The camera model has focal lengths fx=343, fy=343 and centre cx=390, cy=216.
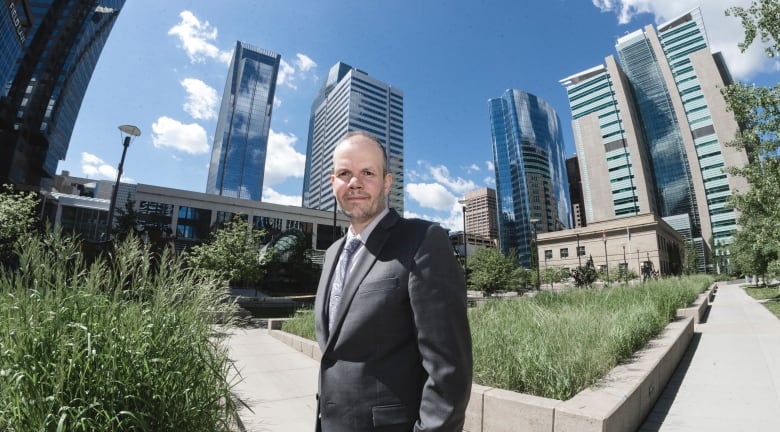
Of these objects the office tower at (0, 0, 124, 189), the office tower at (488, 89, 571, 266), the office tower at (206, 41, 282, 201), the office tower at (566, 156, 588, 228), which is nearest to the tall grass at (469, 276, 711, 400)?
the office tower at (0, 0, 124, 189)

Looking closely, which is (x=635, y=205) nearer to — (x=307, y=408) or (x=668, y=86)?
(x=668, y=86)

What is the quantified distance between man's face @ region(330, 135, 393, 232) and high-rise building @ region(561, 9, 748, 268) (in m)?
117

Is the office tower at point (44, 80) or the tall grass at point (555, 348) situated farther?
the office tower at point (44, 80)

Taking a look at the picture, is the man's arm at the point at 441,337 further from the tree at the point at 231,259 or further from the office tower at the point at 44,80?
the office tower at the point at 44,80

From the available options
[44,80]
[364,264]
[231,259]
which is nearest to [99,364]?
[364,264]

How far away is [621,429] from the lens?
10.8 feet

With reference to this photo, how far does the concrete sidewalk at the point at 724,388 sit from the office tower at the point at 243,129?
188m

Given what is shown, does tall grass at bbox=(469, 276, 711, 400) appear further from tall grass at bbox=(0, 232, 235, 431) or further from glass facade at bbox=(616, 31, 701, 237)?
glass facade at bbox=(616, 31, 701, 237)

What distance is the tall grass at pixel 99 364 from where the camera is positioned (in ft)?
7.03

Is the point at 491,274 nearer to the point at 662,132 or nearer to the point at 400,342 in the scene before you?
the point at 400,342

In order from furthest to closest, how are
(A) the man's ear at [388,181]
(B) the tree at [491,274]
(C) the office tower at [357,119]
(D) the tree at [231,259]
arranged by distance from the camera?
(C) the office tower at [357,119] → (B) the tree at [491,274] → (D) the tree at [231,259] → (A) the man's ear at [388,181]

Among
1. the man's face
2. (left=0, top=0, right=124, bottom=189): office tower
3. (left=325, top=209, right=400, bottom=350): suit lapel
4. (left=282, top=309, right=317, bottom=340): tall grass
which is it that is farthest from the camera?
(left=0, top=0, right=124, bottom=189): office tower

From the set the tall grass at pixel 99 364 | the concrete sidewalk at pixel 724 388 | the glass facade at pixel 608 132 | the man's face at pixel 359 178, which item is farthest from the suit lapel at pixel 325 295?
the glass facade at pixel 608 132

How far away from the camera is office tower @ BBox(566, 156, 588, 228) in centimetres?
16638
